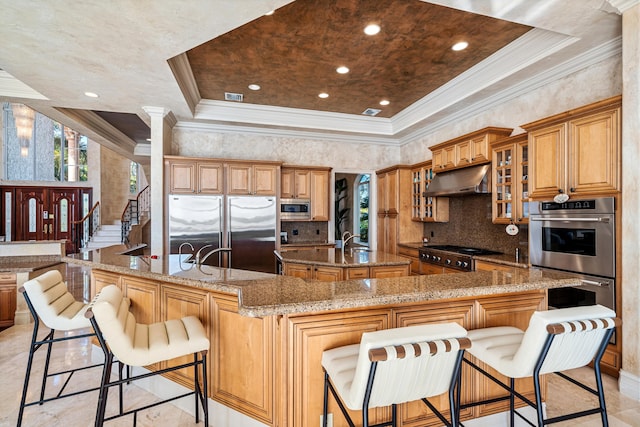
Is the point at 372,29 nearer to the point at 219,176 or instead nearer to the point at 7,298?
the point at 219,176

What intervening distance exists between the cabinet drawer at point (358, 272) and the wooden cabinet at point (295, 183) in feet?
8.21

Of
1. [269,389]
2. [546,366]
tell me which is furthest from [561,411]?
[269,389]

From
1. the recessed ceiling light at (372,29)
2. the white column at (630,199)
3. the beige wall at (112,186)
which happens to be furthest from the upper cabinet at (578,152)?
the beige wall at (112,186)

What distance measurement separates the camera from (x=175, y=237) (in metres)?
4.72

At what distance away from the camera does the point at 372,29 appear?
10.1 feet

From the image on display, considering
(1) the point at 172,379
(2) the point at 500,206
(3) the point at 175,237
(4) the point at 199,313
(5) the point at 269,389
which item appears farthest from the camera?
(3) the point at 175,237

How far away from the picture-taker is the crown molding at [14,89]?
3893 millimetres

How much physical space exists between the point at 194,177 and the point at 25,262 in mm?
2319

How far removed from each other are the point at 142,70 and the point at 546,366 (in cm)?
400

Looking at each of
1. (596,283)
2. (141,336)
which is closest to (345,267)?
(141,336)

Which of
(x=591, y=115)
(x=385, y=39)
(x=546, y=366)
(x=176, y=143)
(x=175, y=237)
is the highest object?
(x=385, y=39)

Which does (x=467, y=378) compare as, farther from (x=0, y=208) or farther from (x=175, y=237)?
(x=0, y=208)

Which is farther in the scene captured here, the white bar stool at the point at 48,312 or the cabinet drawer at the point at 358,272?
the cabinet drawer at the point at 358,272

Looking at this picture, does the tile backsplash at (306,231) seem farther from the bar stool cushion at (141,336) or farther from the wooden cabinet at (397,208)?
the bar stool cushion at (141,336)
